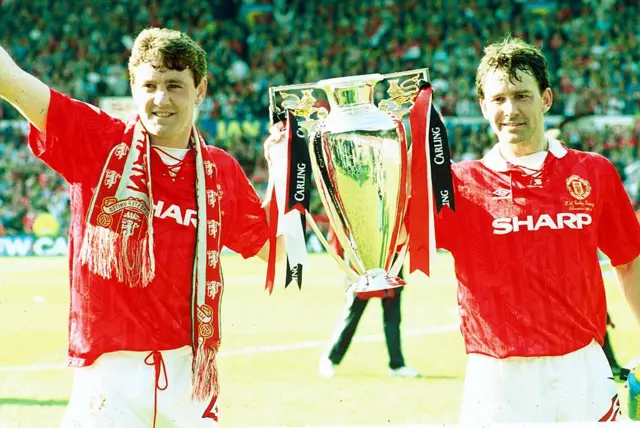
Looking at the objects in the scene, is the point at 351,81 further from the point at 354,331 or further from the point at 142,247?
the point at 354,331

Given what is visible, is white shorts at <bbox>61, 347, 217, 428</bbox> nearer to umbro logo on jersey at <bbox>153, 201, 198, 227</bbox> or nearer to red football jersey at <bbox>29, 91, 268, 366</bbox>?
red football jersey at <bbox>29, 91, 268, 366</bbox>

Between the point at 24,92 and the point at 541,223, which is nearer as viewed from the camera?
the point at 24,92

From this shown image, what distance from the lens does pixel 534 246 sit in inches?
118

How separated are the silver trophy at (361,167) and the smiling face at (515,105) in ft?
0.80

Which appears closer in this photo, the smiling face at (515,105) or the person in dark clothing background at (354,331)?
the smiling face at (515,105)

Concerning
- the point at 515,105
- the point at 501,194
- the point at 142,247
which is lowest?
the point at 142,247

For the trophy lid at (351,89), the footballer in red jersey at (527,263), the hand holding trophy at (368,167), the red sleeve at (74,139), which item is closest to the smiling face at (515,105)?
the footballer in red jersey at (527,263)

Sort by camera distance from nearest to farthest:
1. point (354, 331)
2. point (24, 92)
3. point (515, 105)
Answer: point (24, 92) → point (515, 105) → point (354, 331)

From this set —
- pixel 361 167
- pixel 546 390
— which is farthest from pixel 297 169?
pixel 546 390

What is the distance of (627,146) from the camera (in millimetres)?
20078

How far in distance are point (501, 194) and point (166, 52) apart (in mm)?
1128

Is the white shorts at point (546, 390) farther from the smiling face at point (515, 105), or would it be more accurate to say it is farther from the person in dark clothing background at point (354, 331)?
the person in dark clothing background at point (354, 331)

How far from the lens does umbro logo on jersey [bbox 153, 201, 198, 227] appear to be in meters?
2.91

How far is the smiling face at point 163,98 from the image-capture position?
9.34 feet
